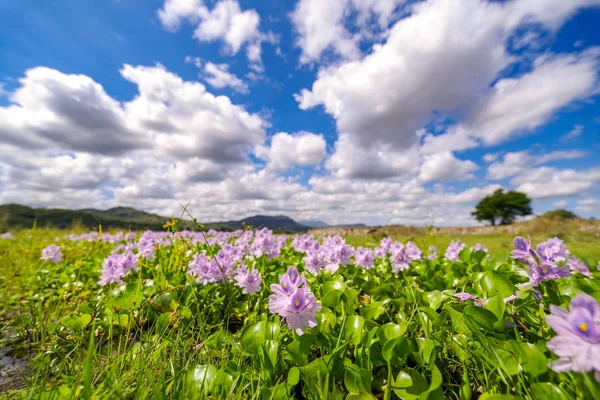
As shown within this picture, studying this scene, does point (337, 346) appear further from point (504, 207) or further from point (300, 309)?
point (504, 207)

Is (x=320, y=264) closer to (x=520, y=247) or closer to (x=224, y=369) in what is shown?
(x=224, y=369)

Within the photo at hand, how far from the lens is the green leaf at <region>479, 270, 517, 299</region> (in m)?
2.11

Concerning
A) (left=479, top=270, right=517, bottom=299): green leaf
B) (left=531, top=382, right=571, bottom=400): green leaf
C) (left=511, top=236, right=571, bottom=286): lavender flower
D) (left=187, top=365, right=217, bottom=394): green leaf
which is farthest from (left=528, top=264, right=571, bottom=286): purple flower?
(left=187, top=365, right=217, bottom=394): green leaf

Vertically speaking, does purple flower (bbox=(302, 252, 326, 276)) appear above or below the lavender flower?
below

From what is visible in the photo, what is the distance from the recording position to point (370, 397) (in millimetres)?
1562

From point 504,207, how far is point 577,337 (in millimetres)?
73475

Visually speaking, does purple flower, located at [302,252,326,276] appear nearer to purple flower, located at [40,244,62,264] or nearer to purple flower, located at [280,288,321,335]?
purple flower, located at [280,288,321,335]

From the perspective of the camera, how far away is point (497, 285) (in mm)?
A: 2164

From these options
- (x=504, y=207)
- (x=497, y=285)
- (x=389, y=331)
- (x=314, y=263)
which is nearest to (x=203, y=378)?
(x=389, y=331)

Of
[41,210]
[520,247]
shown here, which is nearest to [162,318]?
[520,247]

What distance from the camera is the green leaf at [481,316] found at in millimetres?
1780

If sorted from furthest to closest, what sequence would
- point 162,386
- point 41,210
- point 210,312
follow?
point 41,210 → point 210,312 → point 162,386

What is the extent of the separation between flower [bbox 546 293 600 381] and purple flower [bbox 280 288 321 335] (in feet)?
3.53

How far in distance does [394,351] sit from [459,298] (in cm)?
88
